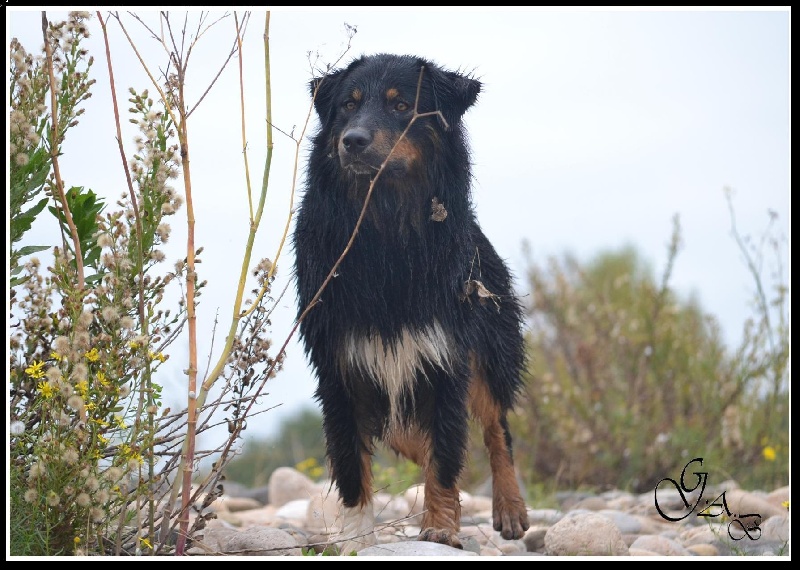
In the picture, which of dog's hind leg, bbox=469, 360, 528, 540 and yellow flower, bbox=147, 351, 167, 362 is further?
dog's hind leg, bbox=469, 360, 528, 540

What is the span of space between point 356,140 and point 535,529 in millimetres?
2775

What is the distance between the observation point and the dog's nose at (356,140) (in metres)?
3.95

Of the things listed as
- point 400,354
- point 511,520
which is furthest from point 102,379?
point 511,520

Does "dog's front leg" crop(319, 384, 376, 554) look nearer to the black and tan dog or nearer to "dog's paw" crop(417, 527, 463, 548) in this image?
the black and tan dog

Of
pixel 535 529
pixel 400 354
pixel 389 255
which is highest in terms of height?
pixel 389 255

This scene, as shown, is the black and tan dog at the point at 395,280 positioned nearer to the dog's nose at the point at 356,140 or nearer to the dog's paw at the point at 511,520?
the dog's nose at the point at 356,140

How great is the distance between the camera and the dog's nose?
3.95 meters

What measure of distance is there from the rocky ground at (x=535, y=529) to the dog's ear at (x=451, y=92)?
1.86 meters

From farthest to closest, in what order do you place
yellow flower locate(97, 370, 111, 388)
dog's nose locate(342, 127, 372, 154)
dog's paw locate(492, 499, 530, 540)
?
dog's paw locate(492, 499, 530, 540) → dog's nose locate(342, 127, 372, 154) → yellow flower locate(97, 370, 111, 388)

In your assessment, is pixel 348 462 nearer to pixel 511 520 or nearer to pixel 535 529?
pixel 511 520

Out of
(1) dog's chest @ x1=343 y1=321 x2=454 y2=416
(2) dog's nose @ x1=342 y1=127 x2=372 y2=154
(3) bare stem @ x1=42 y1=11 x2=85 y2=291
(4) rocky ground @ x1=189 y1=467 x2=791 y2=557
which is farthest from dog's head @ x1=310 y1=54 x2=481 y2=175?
(4) rocky ground @ x1=189 y1=467 x2=791 y2=557

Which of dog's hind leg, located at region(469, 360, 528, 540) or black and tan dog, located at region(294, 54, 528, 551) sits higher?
black and tan dog, located at region(294, 54, 528, 551)

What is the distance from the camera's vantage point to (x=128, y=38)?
3775 millimetres

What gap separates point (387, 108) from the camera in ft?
13.8
